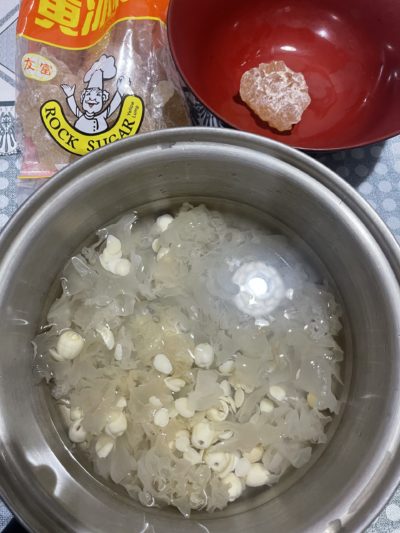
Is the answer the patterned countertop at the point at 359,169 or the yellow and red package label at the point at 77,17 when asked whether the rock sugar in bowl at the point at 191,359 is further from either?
the yellow and red package label at the point at 77,17

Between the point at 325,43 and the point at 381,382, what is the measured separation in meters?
0.84

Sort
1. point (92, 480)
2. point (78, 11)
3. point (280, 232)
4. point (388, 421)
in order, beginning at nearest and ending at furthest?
point (388, 421) → point (92, 480) → point (280, 232) → point (78, 11)

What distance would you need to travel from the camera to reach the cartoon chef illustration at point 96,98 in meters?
1.01

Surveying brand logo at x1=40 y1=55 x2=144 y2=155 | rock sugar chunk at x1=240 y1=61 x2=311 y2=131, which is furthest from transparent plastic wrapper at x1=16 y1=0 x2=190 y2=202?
rock sugar chunk at x1=240 y1=61 x2=311 y2=131

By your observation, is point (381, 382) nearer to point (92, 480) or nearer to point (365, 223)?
point (365, 223)

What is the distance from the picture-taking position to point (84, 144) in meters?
1.00

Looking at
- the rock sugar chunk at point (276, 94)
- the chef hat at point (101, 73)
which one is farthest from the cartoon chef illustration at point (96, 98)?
the rock sugar chunk at point (276, 94)

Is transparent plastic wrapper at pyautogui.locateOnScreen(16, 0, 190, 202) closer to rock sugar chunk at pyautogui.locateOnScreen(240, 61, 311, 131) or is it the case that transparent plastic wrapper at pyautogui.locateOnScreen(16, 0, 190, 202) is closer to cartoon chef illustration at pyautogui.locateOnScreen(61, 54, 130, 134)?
cartoon chef illustration at pyautogui.locateOnScreen(61, 54, 130, 134)

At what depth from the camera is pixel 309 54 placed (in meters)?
1.12

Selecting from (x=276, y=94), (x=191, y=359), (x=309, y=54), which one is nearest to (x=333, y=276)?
(x=191, y=359)

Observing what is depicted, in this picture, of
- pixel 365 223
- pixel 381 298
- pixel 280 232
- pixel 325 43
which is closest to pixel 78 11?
pixel 325 43

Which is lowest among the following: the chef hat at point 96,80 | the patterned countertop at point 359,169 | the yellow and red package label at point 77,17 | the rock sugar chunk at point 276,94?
the patterned countertop at point 359,169

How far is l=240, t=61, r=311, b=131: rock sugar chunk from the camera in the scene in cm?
100

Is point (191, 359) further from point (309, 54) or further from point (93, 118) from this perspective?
point (309, 54)
